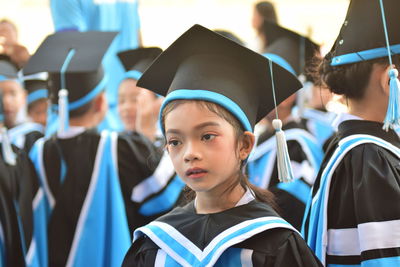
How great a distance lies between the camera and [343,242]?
2.31 metres

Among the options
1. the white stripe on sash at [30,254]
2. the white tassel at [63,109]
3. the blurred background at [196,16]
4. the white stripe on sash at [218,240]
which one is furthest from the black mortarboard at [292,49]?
the blurred background at [196,16]

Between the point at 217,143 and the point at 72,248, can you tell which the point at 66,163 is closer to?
the point at 72,248

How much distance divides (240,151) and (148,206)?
6.67 feet

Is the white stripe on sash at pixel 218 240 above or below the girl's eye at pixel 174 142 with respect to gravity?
below

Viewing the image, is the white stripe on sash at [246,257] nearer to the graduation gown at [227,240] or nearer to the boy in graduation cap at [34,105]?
the graduation gown at [227,240]

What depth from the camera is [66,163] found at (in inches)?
152

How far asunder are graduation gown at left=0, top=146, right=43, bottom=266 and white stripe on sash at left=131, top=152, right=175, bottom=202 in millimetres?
672

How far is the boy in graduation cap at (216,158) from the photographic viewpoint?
2.06 m

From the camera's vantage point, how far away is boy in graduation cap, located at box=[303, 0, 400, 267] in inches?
85.7

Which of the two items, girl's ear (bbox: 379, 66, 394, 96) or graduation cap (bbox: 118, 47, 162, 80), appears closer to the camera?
girl's ear (bbox: 379, 66, 394, 96)

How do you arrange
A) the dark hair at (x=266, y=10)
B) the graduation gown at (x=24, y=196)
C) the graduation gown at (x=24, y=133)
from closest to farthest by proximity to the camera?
1. the graduation gown at (x=24, y=196)
2. the graduation gown at (x=24, y=133)
3. the dark hair at (x=266, y=10)

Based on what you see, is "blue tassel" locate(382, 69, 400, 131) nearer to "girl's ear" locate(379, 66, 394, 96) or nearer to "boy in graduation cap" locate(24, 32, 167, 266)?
"girl's ear" locate(379, 66, 394, 96)

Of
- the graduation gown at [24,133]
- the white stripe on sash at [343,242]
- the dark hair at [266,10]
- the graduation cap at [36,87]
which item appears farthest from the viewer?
the dark hair at [266,10]

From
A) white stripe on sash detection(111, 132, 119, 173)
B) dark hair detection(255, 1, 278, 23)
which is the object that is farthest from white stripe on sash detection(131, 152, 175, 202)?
dark hair detection(255, 1, 278, 23)
